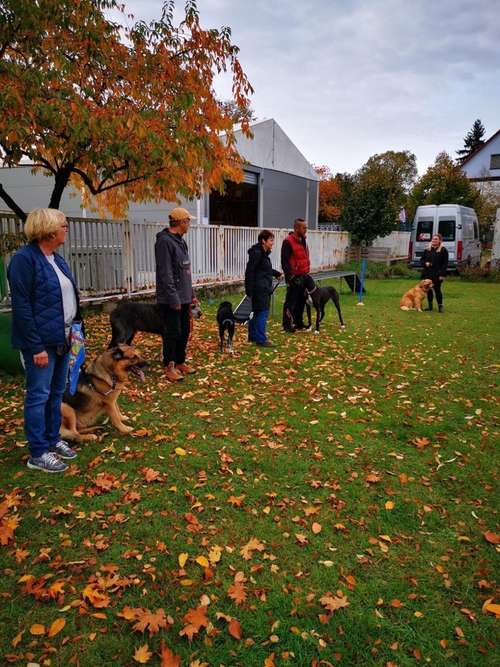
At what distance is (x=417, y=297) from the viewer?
11.6m

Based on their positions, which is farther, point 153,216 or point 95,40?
point 153,216

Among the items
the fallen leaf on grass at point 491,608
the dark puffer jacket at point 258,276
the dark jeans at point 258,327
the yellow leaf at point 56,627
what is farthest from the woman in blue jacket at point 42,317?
the dark jeans at point 258,327

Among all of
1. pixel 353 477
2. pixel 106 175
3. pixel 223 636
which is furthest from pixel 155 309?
pixel 223 636

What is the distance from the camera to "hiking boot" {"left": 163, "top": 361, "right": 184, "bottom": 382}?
5.79 meters

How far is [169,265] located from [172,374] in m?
1.41

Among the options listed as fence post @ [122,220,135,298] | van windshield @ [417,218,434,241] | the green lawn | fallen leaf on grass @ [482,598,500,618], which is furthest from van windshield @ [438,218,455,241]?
fallen leaf on grass @ [482,598,500,618]

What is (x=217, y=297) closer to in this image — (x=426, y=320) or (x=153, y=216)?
(x=153, y=216)

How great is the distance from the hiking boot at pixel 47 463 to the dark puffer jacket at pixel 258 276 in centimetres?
438

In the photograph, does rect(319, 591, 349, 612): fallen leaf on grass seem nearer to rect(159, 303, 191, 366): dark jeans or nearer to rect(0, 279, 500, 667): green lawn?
rect(0, 279, 500, 667): green lawn

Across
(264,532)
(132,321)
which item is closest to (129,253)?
(132,321)

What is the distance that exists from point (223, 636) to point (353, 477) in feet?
5.80

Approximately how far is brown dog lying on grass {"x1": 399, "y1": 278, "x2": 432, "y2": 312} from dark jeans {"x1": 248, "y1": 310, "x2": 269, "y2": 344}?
5.44m

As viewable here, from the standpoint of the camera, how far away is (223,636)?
2.20 meters

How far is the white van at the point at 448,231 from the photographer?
19.1m
